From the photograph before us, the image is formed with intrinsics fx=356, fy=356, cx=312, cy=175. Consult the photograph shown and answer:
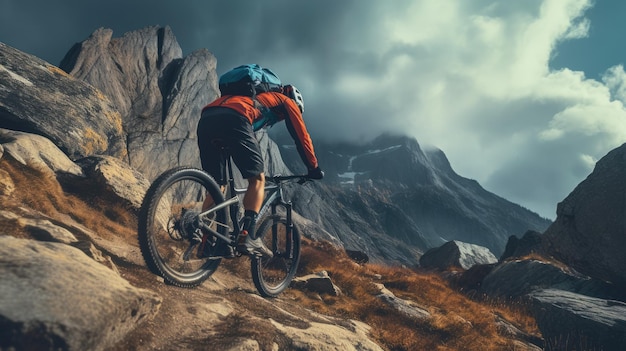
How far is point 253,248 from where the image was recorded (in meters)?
5.52

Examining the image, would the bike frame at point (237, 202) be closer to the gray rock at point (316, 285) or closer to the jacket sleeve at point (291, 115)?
the jacket sleeve at point (291, 115)

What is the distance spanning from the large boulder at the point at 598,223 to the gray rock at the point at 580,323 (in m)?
2.96

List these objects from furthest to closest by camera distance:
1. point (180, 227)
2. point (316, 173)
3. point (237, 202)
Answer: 1. point (316, 173)
2. point (237, 202)
3. point (180, 227)

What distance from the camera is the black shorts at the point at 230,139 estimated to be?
529 centimetres

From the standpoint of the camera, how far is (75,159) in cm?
1201

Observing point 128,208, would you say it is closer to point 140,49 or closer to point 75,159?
point 75,159

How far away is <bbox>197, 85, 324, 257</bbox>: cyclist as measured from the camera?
209 inches

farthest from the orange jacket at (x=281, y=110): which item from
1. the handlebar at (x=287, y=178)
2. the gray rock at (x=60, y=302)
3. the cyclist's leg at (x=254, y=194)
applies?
the gray rock at (x=60, y=302)

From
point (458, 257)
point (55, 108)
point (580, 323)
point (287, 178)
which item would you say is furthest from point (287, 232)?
point (458, 257)

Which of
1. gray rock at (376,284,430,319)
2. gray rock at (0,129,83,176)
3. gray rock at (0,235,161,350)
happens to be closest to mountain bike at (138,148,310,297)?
gray rock at (0,235,161,350)

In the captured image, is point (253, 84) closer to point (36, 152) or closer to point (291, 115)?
point (291, 115)

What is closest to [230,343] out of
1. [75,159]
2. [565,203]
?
[75,159]

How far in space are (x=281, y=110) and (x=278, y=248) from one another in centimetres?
288

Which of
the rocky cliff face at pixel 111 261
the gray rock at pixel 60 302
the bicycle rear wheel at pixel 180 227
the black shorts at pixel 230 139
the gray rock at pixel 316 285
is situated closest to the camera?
the gray rock at pixel 60 302
